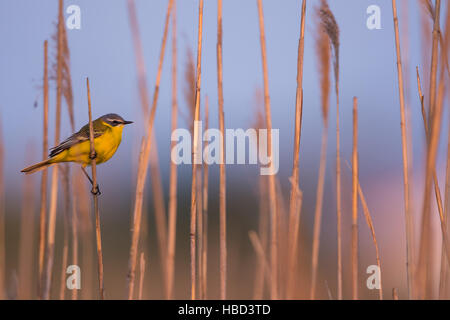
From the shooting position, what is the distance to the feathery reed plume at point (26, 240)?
305 cm

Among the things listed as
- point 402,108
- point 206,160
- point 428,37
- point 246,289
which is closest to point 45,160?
point 206,160

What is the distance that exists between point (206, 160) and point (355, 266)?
38.4 inches

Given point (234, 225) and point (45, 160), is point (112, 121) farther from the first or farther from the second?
point (234, 225)

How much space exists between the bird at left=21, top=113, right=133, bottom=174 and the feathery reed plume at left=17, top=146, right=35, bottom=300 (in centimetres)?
59

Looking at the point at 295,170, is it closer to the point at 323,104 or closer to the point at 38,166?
the point at 323,104

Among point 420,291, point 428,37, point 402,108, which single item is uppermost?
point 428,37

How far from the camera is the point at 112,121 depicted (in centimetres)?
306

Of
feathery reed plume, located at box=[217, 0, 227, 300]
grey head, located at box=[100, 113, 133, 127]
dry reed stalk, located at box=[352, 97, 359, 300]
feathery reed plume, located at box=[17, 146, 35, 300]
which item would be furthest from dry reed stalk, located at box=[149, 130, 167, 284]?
feathery reed plume, located at box=[17, 146, 35, 300]

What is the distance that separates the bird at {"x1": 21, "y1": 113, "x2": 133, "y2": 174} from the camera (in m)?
2.65

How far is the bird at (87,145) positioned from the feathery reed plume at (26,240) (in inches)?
23.2

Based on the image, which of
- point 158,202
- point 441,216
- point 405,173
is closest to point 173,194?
point 158,202

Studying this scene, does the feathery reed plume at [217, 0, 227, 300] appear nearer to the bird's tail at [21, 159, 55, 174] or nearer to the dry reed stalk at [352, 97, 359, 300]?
the dry reed stalk at [352, 97, 359, 300]
